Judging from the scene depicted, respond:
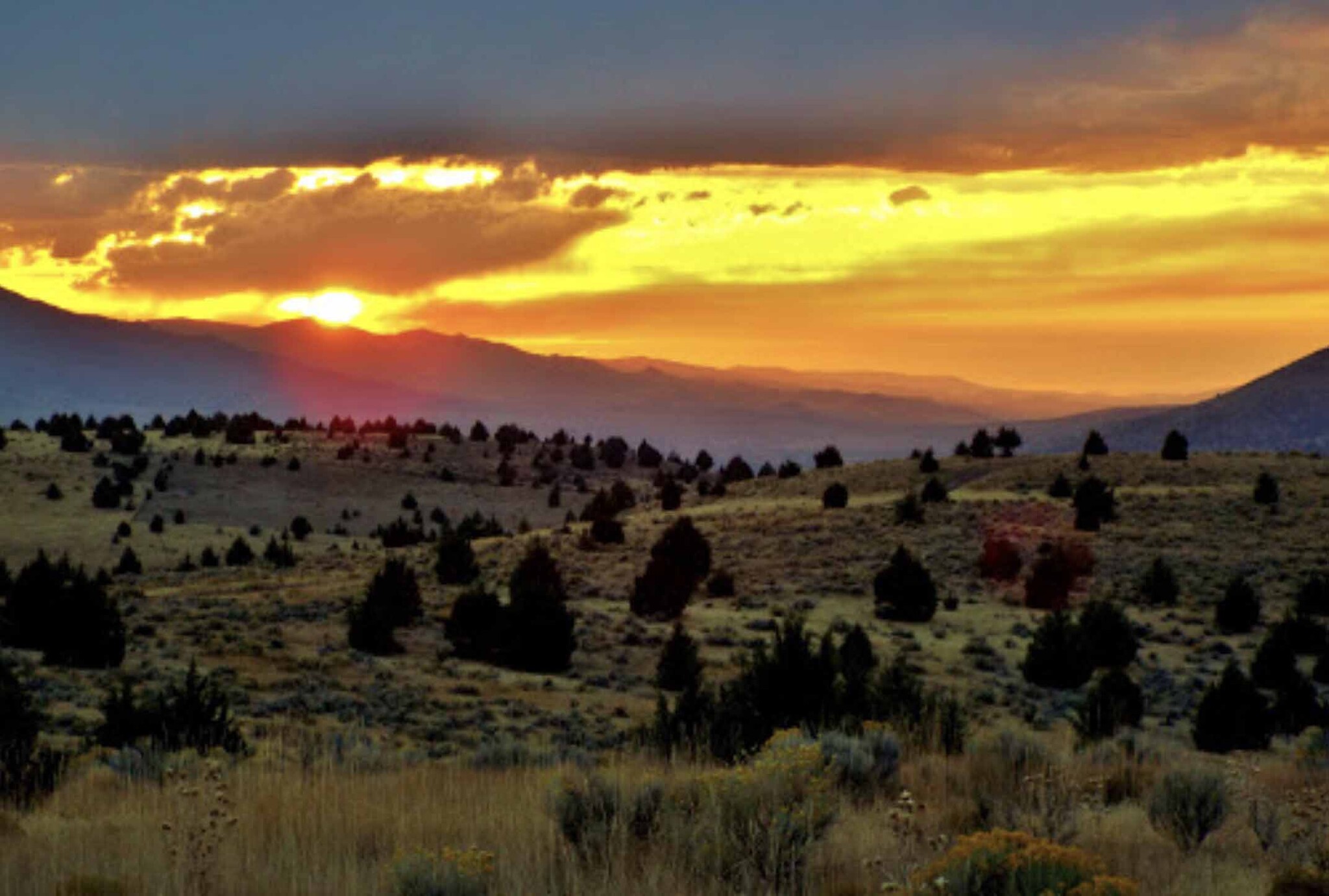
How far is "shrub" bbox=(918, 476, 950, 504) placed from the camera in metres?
65.3

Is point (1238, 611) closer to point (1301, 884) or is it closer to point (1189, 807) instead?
point (1189, 807)

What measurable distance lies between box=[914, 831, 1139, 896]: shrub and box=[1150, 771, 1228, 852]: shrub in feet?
10.6

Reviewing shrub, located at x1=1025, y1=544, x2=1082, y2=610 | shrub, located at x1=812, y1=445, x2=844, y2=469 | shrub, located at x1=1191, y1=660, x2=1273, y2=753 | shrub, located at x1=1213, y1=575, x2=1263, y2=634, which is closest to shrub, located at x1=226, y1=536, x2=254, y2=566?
shrub, located at x1=1025, y1=544, x2=1082, y2=610

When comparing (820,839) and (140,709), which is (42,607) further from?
(820,839)

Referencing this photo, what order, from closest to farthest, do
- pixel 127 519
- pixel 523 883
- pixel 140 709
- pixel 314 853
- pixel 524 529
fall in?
pixel 523 883 < pixel 314 853 < pixel 140 709 < pixel 524 529 < pixel 127 519

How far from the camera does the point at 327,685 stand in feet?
85.5

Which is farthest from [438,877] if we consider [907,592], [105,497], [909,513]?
[105,497]

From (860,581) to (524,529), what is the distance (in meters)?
26.3

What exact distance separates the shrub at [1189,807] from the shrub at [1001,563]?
4247 centimetres

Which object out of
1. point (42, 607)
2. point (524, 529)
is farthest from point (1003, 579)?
point (42, 607)

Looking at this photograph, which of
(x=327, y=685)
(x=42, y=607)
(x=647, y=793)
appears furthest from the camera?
(x=42, y=607)

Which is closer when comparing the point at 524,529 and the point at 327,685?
the point at 327,685

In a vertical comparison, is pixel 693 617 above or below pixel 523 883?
below

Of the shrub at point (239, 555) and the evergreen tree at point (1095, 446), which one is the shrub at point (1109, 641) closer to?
the shrub at point (239, 555)
